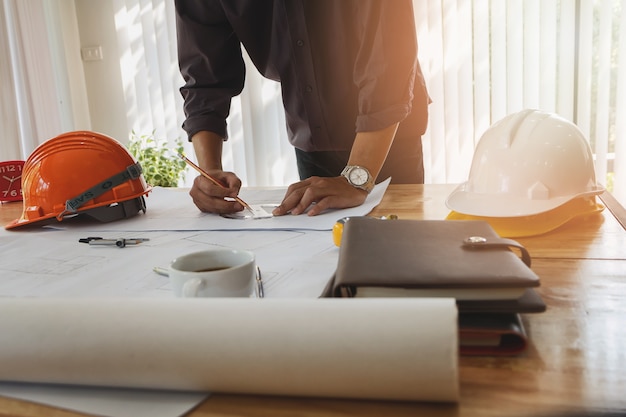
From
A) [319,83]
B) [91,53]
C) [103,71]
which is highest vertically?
[91,53]

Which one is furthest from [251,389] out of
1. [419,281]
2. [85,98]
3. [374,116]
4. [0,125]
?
[85,98]

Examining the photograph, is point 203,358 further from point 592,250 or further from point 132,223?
point 132,223

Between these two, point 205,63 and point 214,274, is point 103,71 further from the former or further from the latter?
point 214,274

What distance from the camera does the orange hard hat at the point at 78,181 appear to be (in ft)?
3.83

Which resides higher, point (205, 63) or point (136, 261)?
point (205, 63)

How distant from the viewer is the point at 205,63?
162cm

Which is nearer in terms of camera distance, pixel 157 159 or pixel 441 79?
pixel 441 79

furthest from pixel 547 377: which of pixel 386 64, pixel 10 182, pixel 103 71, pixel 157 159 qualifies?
pixel 103 71

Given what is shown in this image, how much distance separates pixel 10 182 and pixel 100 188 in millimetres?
598

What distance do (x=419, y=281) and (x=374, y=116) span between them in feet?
2.83

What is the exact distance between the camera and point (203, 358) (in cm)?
43

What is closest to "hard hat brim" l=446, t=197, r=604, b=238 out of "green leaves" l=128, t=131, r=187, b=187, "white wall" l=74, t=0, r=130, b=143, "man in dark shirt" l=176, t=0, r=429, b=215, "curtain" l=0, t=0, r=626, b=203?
"man in dark shirt" l=176, t=0, r=429, b=215

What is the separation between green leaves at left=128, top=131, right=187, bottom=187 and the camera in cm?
332

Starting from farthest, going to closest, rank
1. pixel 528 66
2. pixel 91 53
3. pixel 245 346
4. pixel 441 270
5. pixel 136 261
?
pixel 91 53, pixel 528 66, pixel 136 261, pixel 441 270, pixel 245 346
